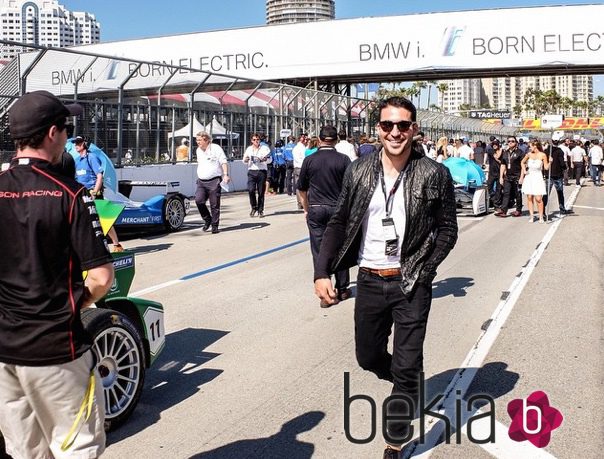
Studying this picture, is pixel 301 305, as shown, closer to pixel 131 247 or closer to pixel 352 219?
pixel 352 219

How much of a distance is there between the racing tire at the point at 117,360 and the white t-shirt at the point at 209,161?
28.7 ft

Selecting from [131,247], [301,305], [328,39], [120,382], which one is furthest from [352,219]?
[328,39]

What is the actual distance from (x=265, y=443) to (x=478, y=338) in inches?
112

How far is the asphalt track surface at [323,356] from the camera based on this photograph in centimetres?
412

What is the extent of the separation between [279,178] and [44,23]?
16491cm

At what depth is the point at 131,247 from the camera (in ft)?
38.9

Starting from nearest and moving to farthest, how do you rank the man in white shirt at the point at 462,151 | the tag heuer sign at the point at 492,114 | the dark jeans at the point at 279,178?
the dark jeans at the point at 279,178 → the man in white shirt at the point at 462,151 → the tag heuer sign at the point at 492,114

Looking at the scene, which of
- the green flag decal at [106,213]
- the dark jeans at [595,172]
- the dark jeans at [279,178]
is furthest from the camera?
the dark jeans at [595,172]

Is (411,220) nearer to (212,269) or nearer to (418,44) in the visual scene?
(212,269)

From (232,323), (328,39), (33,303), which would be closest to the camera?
(33,303)

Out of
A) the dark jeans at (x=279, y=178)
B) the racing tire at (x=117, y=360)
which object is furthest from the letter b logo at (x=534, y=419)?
the dark jeans at (x=279, y=178)

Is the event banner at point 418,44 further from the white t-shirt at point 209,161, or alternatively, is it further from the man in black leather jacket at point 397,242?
the man in black leather jacket at point 397,242

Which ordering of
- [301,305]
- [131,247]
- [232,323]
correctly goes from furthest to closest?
[131,247]
[301,305]
[232,323]

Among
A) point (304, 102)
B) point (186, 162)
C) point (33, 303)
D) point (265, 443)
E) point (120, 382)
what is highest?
point (304, 102)
